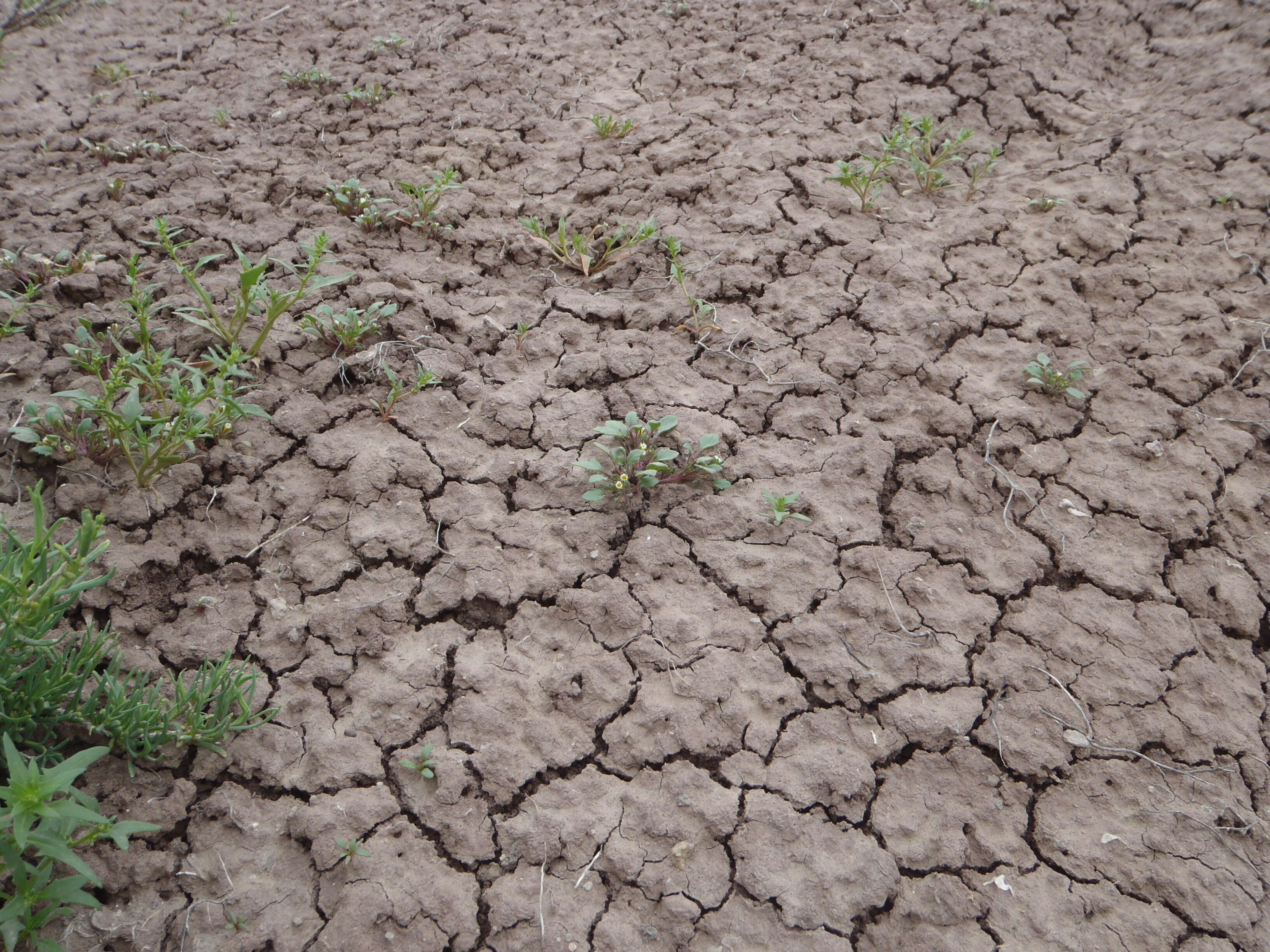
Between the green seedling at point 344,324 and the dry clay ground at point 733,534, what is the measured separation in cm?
8

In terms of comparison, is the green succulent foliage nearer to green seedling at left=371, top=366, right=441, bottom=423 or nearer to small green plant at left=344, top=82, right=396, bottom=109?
green seedling at left=371, top=366, right=441, bottom=423

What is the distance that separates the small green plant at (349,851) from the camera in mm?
1779

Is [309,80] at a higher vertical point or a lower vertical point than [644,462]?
higher

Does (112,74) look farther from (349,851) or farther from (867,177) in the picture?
(349,851)

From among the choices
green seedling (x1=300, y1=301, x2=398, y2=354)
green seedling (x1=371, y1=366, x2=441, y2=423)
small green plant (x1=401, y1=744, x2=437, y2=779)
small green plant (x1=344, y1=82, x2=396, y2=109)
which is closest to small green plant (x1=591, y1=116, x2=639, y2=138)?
small green plant (x1=344, y1=82, x2=396, y2=109)

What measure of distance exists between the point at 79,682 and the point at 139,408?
2.69 ft

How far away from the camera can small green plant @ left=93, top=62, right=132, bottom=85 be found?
→ 13.3 ft

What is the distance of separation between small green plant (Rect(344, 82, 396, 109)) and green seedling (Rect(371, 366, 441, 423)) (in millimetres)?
1926

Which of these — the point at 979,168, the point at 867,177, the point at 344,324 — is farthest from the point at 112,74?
the point at 979,168

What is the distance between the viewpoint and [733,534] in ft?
7.80

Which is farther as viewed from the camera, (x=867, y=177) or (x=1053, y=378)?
(x=867, y=177)

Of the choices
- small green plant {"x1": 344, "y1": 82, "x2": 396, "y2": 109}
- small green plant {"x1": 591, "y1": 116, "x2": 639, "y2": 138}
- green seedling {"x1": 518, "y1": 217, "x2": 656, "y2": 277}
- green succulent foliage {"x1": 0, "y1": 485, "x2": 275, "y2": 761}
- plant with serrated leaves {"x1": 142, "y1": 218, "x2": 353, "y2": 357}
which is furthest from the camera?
small green plant {"x1": 344, "y1": 82, "x2": 396, "y2": 109}

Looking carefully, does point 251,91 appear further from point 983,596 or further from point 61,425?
point 983,596

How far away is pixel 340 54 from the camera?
167 inches
